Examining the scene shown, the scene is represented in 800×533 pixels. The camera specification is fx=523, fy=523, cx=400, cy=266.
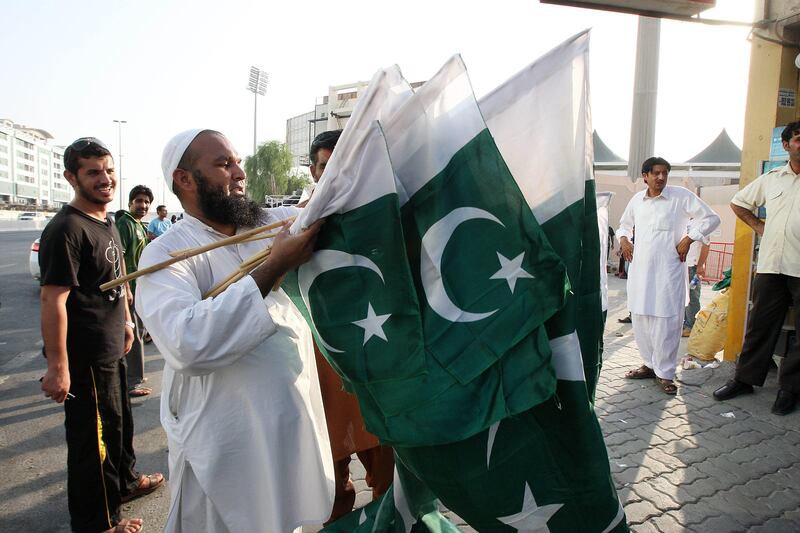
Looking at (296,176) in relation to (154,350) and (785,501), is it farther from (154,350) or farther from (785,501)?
(785,501)

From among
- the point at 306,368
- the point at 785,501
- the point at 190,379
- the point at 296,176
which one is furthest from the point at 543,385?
the point at 296,176

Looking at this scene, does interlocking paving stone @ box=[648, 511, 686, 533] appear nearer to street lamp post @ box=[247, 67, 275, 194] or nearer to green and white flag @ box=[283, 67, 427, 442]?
green and white flag @ box=[283, 67, 427, 442]

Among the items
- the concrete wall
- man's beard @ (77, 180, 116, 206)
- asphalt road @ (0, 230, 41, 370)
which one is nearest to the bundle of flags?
man's beard @ (77, 180, 116, 206)

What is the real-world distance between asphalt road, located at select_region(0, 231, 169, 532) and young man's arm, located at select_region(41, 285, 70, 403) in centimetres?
95

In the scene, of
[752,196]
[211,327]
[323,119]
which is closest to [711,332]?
[752,196]

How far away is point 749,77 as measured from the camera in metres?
5.59

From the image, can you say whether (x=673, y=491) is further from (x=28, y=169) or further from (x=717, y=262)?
(x=28, y=169)

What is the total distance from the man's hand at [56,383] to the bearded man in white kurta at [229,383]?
858 mm

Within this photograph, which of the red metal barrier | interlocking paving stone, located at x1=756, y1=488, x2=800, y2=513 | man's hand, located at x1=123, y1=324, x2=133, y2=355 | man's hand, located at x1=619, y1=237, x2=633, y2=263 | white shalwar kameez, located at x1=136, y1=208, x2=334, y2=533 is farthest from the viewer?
the red metal barrier

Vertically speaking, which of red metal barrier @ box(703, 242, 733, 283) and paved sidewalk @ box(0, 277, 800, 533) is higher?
red metal barrier @ box(703, 242, 733, 283)

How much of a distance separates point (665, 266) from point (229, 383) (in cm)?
458

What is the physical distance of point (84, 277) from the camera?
8.82 ft

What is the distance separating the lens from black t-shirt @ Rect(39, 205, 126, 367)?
2.54 meters

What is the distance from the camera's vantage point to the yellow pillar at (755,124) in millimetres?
5305
